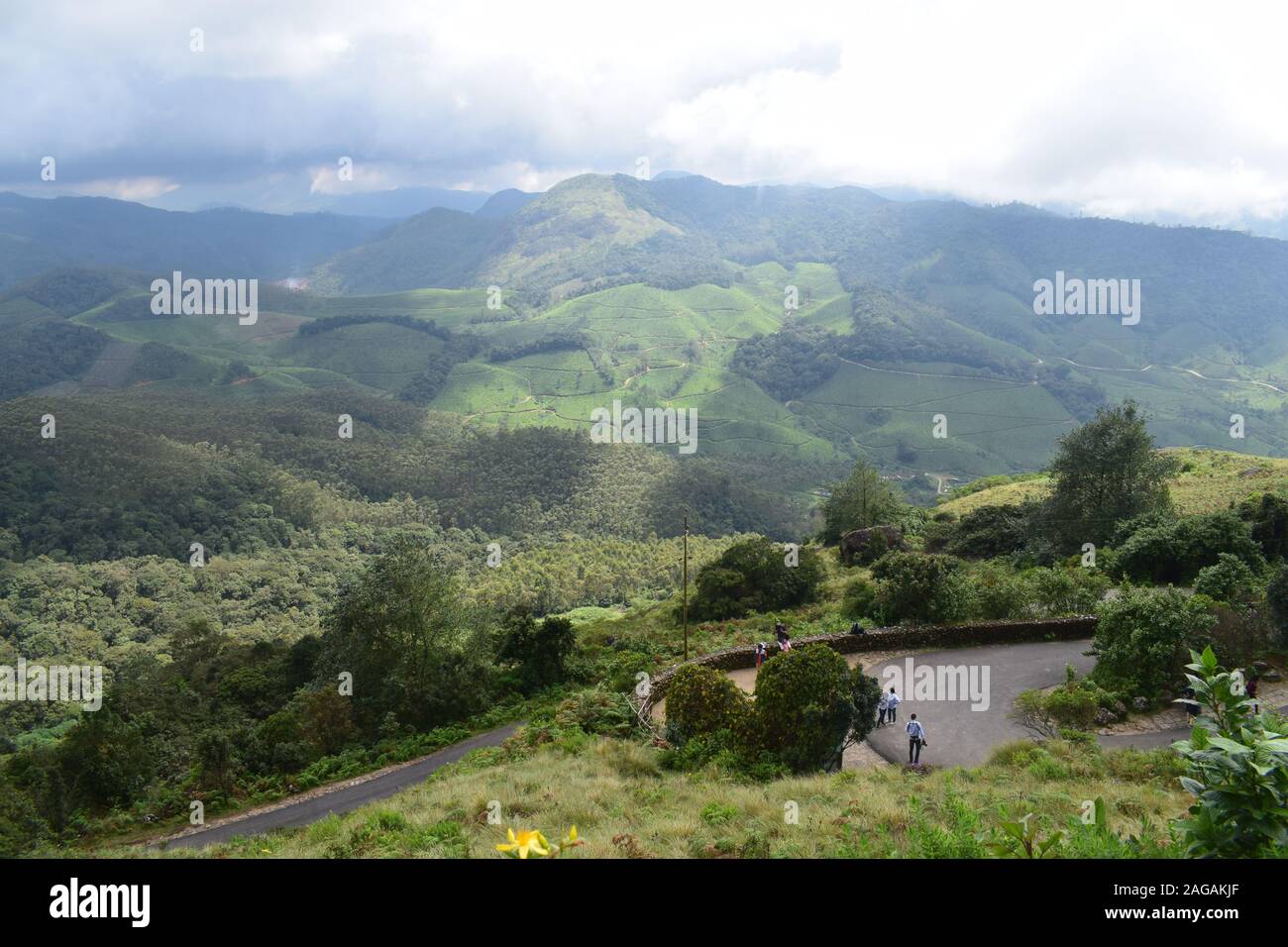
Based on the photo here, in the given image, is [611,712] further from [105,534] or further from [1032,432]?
[1032,432]

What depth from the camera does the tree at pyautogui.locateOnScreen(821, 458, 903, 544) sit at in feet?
174

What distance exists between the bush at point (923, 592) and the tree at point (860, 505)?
26125mm

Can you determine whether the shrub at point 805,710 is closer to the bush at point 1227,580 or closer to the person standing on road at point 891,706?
the person standing on road at point 891,706

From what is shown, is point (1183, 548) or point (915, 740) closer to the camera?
point (915, 740)

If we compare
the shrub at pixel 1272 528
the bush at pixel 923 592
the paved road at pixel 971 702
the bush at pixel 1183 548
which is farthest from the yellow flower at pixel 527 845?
the shrub at pixel 1272 528

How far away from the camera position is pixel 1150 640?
743 inches

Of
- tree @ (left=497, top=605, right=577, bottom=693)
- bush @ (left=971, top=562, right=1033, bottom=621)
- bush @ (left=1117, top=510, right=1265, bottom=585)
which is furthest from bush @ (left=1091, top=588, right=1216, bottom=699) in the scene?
tree @ (left=497, top=605, right=577, bottom=693)

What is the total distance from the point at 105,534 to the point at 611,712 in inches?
3708

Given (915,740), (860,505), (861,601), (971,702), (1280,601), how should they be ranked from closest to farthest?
(915,740) < (971,702) < (1280,601) < (861,601) < (860,505)

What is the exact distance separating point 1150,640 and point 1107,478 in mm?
20566

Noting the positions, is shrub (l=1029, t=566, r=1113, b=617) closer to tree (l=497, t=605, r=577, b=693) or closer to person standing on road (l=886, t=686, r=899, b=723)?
person standing on road (l=886, t=686, r=899, b=723)

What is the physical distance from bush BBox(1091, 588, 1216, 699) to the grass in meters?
4.35

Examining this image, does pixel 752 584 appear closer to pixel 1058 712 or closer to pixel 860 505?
pixel 1058 712

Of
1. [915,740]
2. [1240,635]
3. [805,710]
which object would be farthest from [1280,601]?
[805,710]
